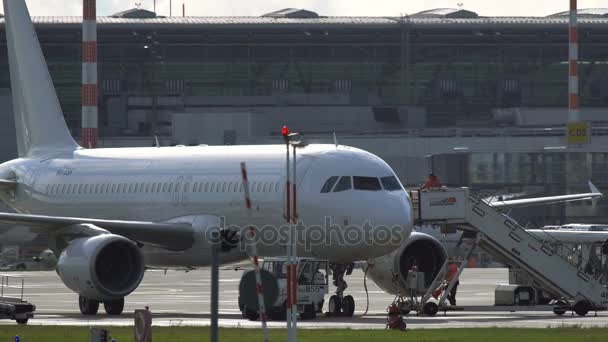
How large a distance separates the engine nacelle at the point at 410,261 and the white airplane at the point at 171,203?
2.57 m

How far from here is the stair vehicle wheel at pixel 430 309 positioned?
125 ft

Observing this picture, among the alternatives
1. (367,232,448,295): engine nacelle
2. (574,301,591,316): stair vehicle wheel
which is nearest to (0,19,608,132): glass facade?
(367,232,448,295): engine nacelle

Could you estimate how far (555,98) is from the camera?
13150cm

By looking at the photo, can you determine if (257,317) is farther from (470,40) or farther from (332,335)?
(470,40)

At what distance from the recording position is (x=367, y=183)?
37.3m

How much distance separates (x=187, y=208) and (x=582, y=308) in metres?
10.8

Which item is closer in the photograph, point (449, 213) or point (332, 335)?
point (332, 335)

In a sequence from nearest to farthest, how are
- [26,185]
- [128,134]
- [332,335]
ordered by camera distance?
[332,335], [26,185], [128,134]

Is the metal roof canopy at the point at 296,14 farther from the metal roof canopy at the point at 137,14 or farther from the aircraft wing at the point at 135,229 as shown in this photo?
the aircraft wing at the point at 135,229

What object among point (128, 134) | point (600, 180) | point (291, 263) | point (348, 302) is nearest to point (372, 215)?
point (348, 302)

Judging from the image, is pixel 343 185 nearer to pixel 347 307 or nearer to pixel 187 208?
pixel 347 307

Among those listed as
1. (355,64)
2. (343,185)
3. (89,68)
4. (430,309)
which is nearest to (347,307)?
(430,309)

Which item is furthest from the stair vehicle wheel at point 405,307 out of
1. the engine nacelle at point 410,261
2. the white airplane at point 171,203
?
the white airplane at point 171,203

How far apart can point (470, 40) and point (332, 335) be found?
101 meters
